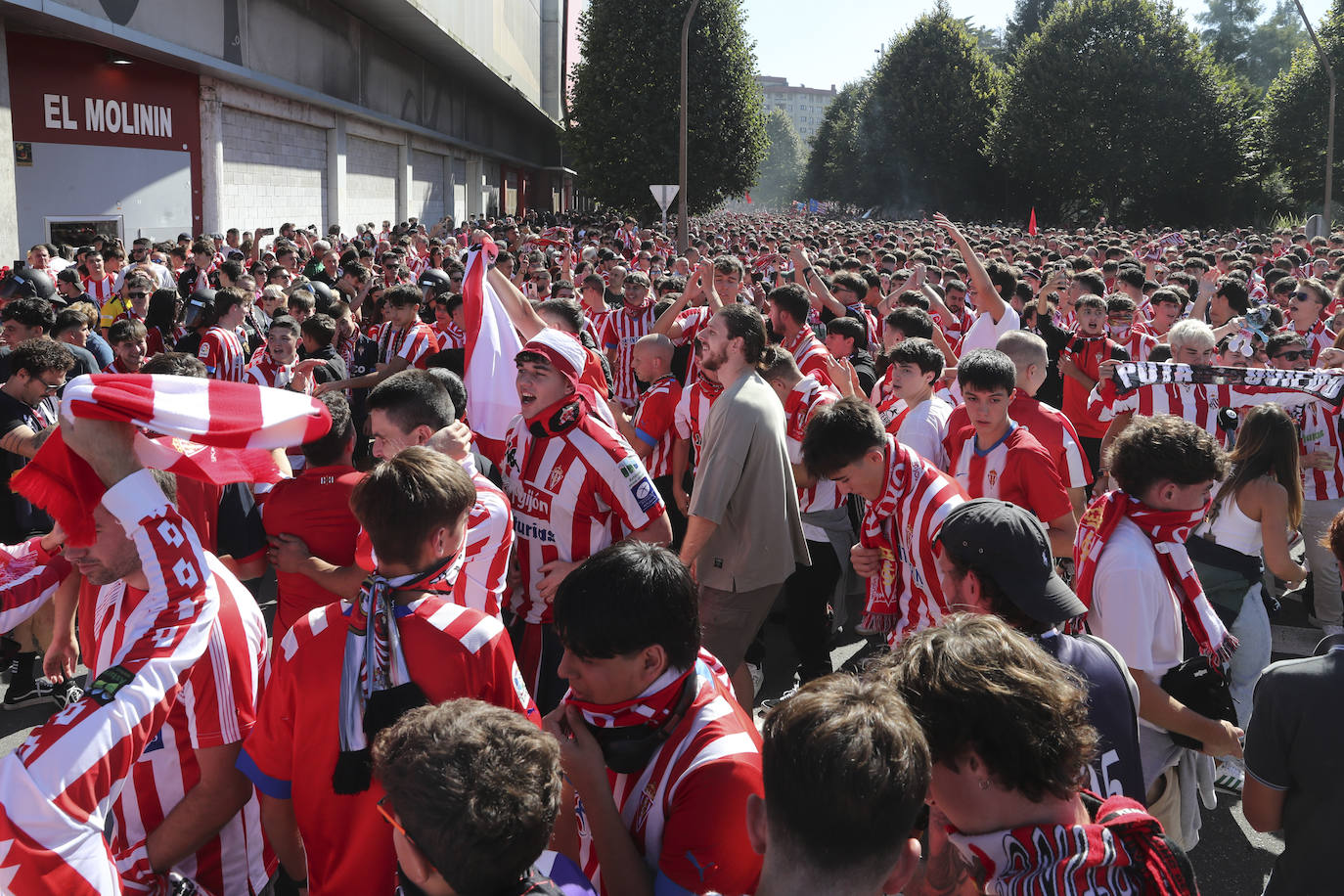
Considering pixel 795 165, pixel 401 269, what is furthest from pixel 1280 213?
pixel 795 165

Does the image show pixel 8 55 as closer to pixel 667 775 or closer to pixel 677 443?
pixel 677 443

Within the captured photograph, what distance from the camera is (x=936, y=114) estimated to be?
64562 mm

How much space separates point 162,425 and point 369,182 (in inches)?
1198

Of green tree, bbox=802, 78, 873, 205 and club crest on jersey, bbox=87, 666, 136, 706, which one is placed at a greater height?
green tree, bbox=802, 78, 873, 205

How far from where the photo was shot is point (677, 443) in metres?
6.86

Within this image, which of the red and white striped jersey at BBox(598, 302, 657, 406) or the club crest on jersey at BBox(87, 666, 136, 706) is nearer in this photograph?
the club crest on jersey at BBox(87, 666, 136, 706)

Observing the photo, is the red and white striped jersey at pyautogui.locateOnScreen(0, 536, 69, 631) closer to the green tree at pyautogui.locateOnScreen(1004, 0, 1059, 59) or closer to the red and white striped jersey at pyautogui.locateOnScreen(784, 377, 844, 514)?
the red and white striped jersey at pyautogui.locateOnScreen(784, 377, 844, 514)

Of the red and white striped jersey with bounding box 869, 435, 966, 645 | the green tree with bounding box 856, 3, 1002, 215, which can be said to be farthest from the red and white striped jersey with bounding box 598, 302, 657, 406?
the green tree with bounding box 856, 3, 1002, 215

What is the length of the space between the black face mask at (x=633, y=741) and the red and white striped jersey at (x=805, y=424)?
3694 millimetres

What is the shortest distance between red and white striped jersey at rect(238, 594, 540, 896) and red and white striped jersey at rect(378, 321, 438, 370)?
578 centimetres

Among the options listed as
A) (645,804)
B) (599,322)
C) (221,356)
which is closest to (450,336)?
(221,356)

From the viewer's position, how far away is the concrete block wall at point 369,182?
28.6 m

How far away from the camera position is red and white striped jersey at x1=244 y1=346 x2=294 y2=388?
25.3 ft

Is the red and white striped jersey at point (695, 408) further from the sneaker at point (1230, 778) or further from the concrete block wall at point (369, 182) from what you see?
the concrete block wall at point (369, 182)
